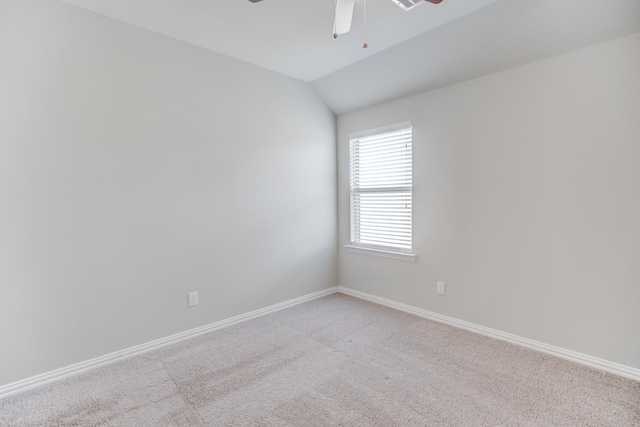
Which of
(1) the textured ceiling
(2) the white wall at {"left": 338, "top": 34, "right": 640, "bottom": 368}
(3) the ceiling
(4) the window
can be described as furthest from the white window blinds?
(1) the textured ceiling

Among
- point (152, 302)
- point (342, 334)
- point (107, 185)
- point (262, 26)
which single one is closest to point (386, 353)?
point (342, 334)

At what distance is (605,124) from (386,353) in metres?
2.20

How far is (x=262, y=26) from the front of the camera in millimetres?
2400

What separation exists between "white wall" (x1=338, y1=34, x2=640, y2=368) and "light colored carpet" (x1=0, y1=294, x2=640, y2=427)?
1.15ft

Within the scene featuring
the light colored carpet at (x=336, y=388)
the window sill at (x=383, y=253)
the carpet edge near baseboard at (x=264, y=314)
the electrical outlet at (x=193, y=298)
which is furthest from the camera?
the window sill at (x=383, y=253)

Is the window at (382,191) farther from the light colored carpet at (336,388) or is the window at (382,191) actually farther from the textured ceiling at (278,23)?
the light colored carpet at (336,388)

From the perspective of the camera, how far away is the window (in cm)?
327

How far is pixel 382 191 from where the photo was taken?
3.46 meters

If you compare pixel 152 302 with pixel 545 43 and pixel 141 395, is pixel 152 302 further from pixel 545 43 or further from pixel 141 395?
pixel 545 43

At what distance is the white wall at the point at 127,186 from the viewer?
200 cm

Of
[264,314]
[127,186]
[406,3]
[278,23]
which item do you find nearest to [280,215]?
[264,314]

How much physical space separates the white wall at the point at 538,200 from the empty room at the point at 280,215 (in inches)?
0.6

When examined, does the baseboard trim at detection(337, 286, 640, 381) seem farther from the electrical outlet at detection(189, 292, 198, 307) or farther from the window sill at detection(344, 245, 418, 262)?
the electrical outlet at detection(189, 292, 198, 307)

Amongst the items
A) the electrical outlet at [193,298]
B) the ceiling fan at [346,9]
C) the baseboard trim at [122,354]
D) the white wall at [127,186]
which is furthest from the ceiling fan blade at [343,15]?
the baseboard trim at [122,354]
